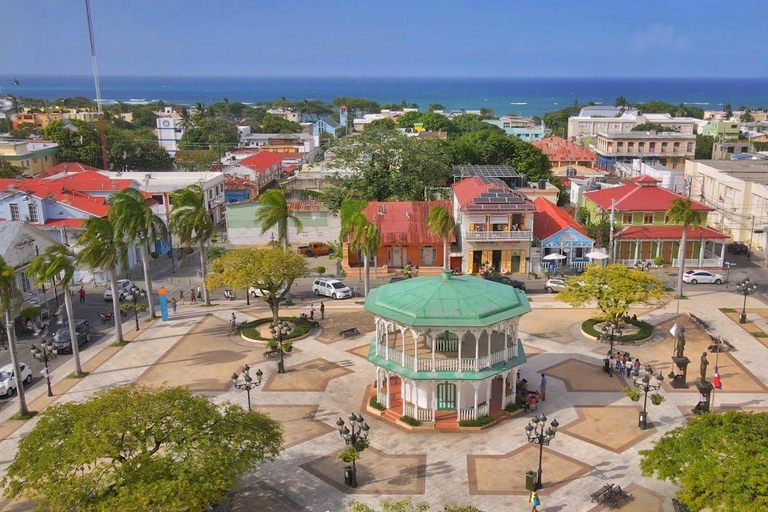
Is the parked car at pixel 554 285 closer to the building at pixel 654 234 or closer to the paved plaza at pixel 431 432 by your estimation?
the paved plaza at pixel 431 432

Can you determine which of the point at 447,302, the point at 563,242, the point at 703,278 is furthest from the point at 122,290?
the point at 703,278

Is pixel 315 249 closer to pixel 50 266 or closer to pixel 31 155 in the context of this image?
pixel 50 266

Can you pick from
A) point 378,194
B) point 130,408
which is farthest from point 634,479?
point 378,194

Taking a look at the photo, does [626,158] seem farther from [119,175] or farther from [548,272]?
[119,175]

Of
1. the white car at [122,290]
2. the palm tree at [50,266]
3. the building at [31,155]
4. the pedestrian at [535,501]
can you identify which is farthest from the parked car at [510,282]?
the building at [31,155]

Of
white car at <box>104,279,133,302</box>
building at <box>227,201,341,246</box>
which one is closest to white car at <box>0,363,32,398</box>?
white car at <box>104,279,133,302</box>
